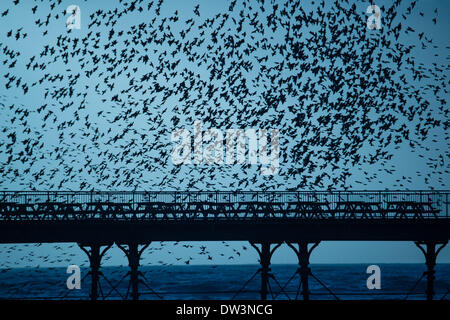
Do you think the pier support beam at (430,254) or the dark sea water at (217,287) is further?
the dark sea water at (217,287)

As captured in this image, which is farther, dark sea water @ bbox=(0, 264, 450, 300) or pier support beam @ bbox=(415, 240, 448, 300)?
dark sea water @ bbox=(0, 264, 450, 300)

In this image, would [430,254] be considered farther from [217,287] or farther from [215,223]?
[217,287]

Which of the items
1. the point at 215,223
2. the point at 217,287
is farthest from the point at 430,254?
the point at 217,287

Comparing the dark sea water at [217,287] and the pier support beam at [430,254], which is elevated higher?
the pier support beam at [430,254]

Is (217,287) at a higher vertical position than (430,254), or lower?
lower

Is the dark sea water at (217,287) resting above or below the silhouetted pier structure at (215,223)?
below

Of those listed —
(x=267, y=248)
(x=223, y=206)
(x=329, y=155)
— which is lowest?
(x=267, y=248)

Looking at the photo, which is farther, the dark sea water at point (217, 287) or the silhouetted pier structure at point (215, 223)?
the dark sea water at point (217, 287)

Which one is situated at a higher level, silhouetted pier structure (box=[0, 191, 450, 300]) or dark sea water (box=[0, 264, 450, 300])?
silhouetted pier structure (box=[0, 191, 450, 300])
